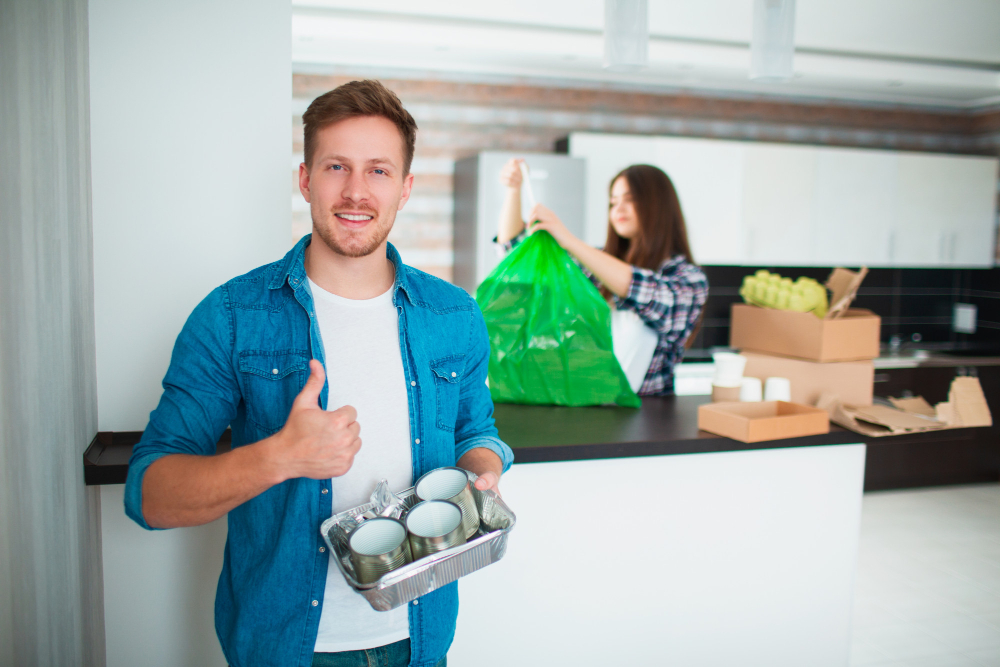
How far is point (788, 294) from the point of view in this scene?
6.70ft

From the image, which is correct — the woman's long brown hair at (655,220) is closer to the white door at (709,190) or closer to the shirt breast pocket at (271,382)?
the shirt breast pocket at (271,382)

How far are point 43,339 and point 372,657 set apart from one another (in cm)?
71

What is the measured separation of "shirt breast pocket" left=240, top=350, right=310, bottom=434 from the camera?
1073 mm

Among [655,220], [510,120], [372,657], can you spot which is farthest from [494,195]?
[372,657]

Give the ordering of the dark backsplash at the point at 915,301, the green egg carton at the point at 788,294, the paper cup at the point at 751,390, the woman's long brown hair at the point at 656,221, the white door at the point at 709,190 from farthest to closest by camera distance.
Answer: the dark backsplash at the point at 915,301 → the white door at the point at 709,190 → the woman's long brown hair at the point at 656,221 → the green egg carton at the point at 788,294 → the paper cup at the point at 751,390

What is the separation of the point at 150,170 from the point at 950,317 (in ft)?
18.0

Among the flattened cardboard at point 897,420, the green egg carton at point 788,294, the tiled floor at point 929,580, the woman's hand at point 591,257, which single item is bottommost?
the tiled floor at point 929,580

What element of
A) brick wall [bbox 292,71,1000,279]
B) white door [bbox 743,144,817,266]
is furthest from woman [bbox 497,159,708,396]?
white door [bbox 743,144,817,266]

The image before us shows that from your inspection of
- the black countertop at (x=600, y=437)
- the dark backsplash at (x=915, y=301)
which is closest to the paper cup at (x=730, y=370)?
the black countertop at (x=600, y=437)

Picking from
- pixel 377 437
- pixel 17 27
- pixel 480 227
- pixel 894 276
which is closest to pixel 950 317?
pixel 894 276

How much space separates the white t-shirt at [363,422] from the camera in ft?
3.57

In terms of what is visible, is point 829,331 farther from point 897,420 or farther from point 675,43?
point 675,43

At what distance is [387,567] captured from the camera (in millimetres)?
919

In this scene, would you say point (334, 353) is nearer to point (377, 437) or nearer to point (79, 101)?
point (377, 437)
